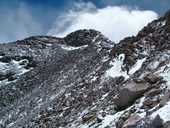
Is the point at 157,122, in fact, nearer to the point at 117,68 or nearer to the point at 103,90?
the point at 103,90

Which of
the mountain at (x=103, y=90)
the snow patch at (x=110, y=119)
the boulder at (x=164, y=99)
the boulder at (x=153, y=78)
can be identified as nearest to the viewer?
the boulder at (x=164, y=99)

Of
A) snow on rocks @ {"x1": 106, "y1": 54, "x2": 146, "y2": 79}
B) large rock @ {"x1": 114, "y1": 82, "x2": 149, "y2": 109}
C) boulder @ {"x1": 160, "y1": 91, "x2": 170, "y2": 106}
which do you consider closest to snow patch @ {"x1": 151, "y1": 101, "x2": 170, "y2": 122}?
boulder @ {"x1": 160, "y1": 91, "x2": 170, "y2": 106}

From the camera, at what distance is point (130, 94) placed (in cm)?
2159

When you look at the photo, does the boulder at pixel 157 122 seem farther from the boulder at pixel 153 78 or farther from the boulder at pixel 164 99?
the boulder at pixel 153 78

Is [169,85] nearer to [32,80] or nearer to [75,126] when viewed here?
[75,126]

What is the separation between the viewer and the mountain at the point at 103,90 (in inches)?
781

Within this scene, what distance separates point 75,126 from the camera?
25516 millimetres

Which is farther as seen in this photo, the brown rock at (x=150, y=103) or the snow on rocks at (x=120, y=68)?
the snow on rocks at (x=120, y=68)

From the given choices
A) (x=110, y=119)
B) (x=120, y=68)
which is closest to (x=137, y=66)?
(x=120, y=68)

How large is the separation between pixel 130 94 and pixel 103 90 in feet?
29.4

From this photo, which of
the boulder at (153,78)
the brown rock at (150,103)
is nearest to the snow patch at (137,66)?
the boulder at (153,78)

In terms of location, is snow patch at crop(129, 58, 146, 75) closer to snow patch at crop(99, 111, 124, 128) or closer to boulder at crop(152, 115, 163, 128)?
snow patch at crop(99, 111, 124, 128)

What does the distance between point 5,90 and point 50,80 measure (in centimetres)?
1113

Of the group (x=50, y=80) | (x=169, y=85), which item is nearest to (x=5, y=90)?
(x=50, y=80)
